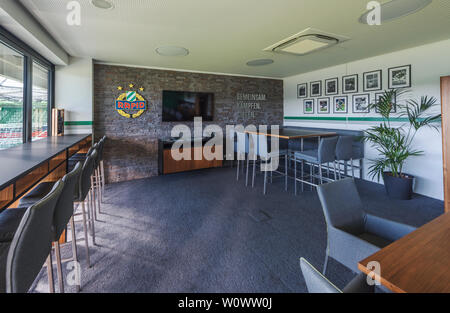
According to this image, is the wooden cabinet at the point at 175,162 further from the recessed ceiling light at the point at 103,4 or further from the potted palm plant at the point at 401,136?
the potted palm plant at the point at 401,136

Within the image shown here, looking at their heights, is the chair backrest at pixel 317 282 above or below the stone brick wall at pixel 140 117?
below

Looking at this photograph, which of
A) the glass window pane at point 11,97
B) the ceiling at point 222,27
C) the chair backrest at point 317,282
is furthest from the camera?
the glass window pane at point 11,97

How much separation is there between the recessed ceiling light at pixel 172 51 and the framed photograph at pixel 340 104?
362 centimetres

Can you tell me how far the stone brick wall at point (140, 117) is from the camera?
15.8ft

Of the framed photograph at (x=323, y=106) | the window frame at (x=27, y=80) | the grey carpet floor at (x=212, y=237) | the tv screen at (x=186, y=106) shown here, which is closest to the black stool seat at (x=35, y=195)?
the grey carpet floor at (x=212, y=237)

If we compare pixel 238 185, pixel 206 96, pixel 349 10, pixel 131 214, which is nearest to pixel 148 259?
pixel 131 214

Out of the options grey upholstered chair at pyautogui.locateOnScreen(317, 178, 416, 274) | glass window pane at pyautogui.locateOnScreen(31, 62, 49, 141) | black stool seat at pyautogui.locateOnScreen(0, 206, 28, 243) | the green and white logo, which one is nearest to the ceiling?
glass window pane at pyautogui.locateOnScreen(31, 62, 49, 141)

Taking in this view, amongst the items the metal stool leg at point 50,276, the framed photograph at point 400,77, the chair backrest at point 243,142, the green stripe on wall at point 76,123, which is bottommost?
the metal stool leg at point 50,276

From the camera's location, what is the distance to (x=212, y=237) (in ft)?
8.64

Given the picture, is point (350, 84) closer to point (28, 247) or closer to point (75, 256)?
point (75, 256)

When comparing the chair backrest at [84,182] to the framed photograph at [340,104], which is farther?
the framed photograph at [340,104]

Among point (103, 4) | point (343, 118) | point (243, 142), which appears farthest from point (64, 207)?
point (343, 118)

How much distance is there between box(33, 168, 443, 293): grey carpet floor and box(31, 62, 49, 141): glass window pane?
1524mm
